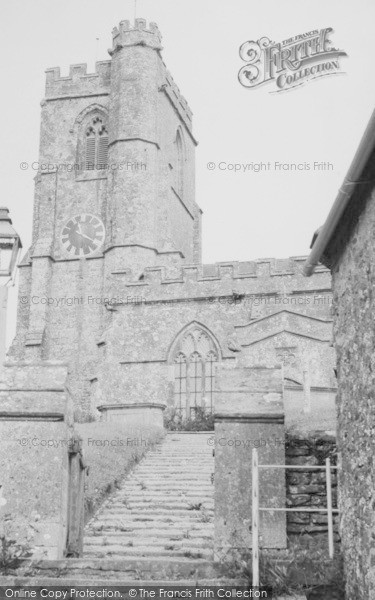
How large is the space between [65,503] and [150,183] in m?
32.0

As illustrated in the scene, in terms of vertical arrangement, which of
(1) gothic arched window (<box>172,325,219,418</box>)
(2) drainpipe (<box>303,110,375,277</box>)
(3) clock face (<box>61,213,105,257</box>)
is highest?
(3) clock face (<box>61,213,105,257</box>)

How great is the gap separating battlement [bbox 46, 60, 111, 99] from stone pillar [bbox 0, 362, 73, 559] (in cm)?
3539

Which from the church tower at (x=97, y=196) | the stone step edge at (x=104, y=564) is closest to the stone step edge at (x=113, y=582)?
the stone step edge at (x=104, y=564)

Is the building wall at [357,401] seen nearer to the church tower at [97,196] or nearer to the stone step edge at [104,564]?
the stone step edge at [104,564]

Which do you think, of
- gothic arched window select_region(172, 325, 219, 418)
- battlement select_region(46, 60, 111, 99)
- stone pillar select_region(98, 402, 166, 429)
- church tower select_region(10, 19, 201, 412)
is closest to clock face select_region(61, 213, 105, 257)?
church tower select_region(10, 19, 201, 412)

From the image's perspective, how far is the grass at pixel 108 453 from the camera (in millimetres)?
14383

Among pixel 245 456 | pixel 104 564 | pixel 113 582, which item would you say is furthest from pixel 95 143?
pixel 113 582

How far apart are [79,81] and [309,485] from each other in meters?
37.6

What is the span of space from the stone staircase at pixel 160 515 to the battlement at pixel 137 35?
91.9 ft

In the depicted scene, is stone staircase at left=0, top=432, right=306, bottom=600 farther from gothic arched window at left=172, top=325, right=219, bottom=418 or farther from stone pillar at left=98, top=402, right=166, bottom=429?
gothic arched window at left=172, top=325, right=219, bottom=418

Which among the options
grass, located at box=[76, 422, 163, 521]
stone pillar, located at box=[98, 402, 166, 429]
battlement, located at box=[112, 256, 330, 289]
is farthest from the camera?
battlement, located at box=[112, 256, 330, 289]

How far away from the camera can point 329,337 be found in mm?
29031

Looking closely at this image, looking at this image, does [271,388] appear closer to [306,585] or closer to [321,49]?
[306,585]

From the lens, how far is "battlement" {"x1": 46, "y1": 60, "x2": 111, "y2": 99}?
43438 millimetres
